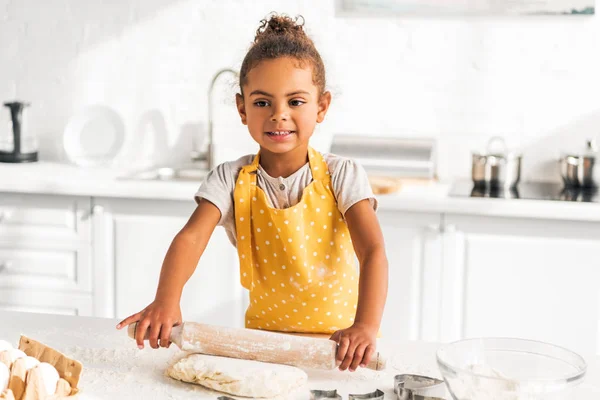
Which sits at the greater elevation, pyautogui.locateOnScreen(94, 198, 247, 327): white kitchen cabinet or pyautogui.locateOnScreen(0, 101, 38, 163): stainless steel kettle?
pyautogui.locateOnScreen(0, 101, 38, 163): stainless steel kettle

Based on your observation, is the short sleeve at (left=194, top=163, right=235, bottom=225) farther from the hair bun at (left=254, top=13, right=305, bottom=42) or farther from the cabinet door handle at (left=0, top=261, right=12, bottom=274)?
the cabinet door handle at (left=0, top=261, right=12, bottom=274)

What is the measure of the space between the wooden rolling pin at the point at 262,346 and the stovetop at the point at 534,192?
1.50 m

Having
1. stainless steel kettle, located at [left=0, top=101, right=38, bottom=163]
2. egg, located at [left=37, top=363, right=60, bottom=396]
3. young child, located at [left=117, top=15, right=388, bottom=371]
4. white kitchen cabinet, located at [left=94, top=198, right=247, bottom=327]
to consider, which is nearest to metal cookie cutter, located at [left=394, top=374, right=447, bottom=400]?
young child, located at [left=117, top=15, right=388, bottom=371]

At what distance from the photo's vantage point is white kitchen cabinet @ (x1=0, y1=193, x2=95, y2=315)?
2.81 m

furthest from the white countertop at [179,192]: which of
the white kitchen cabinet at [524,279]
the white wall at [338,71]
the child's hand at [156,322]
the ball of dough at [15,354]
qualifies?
the ball of dough at [15,354]

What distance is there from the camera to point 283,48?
145 centimetres

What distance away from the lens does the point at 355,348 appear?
1.17 m

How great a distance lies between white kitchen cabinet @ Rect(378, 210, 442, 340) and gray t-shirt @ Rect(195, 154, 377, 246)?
102 centimetres

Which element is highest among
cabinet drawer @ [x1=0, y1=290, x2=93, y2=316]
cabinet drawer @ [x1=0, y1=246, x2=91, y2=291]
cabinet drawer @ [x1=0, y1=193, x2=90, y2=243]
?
cabinet drawer @ [x1=0, y1=193, x2=90, y2=243]

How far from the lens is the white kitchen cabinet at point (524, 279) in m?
2.49

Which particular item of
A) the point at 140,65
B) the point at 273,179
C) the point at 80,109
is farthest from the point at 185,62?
the point at 273,179

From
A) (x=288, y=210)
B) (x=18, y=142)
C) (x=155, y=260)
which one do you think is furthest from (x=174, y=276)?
(x=18, y=142)

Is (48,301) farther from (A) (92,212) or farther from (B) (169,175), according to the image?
(B) (169,175)

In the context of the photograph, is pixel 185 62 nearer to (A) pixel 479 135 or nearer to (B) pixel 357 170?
(A) pixel 479 135
